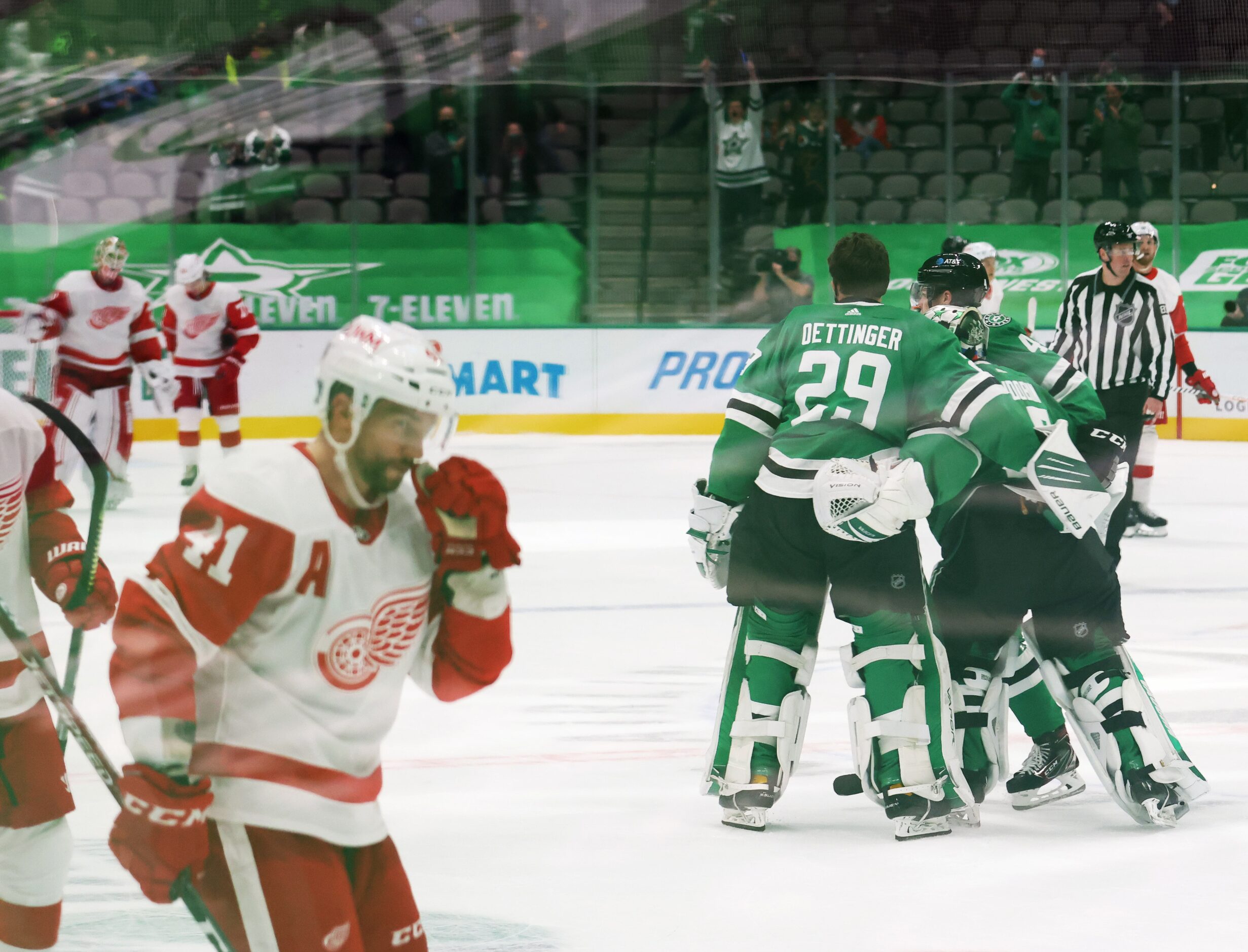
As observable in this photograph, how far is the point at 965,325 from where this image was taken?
10.8 ft

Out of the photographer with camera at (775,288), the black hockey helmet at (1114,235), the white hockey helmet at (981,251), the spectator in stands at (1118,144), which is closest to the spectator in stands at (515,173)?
the photographer with camera at (775,288)

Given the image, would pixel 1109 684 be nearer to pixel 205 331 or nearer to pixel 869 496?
pixel 869 496

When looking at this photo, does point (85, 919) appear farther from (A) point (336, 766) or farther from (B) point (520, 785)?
(B) point (520, 785)

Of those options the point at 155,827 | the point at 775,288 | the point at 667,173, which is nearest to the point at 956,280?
the point at 155,827

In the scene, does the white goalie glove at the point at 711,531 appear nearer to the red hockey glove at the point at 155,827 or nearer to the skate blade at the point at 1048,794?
the skate blade at the point at 1048,794

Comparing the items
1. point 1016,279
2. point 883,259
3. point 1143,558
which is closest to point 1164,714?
point 883,259

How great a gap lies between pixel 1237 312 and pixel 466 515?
10853 millimetres

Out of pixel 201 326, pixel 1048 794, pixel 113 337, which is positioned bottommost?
pixel 1048 794

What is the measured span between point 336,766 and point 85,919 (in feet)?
2.95

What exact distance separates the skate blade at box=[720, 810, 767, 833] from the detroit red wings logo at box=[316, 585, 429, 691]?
5.61ft

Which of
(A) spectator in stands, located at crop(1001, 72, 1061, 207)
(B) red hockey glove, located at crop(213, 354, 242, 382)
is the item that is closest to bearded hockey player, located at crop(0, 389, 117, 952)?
(B) red hockey glove, located at crop(213, 354, 242, 382)

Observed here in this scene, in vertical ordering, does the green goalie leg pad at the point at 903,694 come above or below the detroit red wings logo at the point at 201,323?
below

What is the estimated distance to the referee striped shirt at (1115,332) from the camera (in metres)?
6.27

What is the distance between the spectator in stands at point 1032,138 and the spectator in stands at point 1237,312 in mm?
1544
